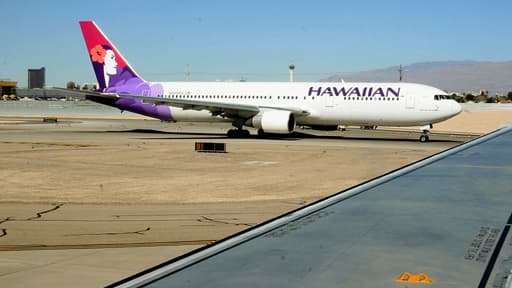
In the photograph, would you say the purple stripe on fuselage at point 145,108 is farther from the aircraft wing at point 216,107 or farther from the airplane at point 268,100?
the aircraft wing at point 216,107

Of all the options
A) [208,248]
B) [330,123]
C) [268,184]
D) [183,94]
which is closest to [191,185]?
[268,184]

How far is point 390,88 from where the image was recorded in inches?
1357

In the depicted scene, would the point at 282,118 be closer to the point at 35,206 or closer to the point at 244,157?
the point at 244,157

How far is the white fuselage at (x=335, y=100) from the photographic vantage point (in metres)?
33.9

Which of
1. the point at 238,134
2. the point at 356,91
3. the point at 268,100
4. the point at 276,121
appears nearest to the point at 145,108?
the point at 238,134

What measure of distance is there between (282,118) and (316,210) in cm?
3025

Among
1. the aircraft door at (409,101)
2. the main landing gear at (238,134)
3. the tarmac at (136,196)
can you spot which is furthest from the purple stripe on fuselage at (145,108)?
the aircraft door at (409,101)

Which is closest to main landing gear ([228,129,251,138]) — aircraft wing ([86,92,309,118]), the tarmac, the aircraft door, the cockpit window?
aircraft wing ([86,92,309,118])

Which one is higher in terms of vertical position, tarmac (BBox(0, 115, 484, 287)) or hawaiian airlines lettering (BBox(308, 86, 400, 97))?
hawaiian airlines lettering (BBox(308, 86, 400, 97))

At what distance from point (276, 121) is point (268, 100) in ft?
9.79

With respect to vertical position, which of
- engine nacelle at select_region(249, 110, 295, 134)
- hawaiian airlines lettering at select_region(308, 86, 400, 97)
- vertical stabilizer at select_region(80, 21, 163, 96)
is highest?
vertical stabilizer at select_region(80, 21, 163, 96)

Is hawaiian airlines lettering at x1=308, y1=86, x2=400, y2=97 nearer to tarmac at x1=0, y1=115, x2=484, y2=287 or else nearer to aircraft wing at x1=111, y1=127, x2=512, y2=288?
tarmac at x1=0, y1=115, x2=484, y2=287

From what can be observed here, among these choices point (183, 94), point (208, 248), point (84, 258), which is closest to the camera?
point (208, 248)

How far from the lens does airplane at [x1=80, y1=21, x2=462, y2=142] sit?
34.1m
